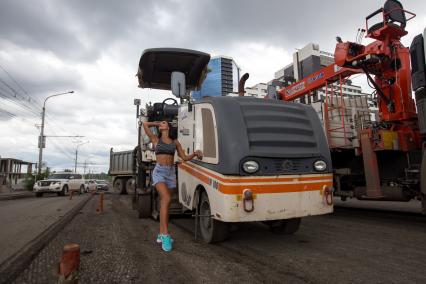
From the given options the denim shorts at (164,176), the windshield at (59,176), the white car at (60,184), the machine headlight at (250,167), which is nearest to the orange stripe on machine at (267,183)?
the machine headlight at (250,167)

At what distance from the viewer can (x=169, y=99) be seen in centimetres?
814

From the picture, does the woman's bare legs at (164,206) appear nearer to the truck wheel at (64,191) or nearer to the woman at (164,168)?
the woman at (164,168)

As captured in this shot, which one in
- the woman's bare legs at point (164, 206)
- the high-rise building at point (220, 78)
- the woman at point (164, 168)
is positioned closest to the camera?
the woman's bare legs at point (164, 206)

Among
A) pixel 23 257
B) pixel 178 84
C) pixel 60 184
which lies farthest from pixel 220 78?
pixel 60 184

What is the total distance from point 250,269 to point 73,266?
79.3 inches

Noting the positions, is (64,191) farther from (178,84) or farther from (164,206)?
(164,206)

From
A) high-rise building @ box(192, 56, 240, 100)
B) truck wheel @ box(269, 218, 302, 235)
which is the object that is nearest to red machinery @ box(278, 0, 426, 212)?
high-rise building @ box(192, 56, 240, 100)

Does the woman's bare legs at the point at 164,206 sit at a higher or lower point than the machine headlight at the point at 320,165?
lower

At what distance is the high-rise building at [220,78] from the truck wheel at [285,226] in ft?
12.4

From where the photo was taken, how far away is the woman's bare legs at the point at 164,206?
15.6 feet

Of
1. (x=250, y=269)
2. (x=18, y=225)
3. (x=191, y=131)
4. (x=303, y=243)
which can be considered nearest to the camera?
(x=250, y=269)

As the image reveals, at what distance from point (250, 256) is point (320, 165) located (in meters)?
1.68

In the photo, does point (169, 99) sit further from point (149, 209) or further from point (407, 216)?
point (407, 216)

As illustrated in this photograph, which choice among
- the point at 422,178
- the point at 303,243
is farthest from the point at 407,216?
the point at 303,243
